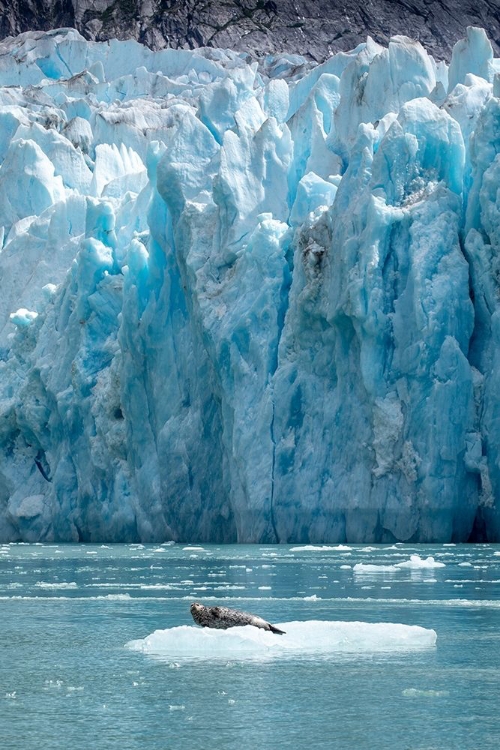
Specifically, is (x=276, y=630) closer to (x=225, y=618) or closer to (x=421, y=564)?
(x=225, y=618)

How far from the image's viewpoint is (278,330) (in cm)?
3322

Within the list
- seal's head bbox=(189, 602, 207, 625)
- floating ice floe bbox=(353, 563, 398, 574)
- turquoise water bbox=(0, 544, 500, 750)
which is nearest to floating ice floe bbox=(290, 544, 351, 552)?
floating ice floe bbox=(353, 563, 398, 574)

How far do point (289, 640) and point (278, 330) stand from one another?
2181 cm

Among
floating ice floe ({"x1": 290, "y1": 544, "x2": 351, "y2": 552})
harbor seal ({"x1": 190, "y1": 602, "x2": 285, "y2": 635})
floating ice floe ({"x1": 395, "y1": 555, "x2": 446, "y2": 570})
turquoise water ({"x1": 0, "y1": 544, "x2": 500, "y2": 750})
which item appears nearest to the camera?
turquoise water ({"x1": 0, "y1": 544, "x2": 500, "y2": 750})

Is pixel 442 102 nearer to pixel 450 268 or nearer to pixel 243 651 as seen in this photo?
pixel 450 268

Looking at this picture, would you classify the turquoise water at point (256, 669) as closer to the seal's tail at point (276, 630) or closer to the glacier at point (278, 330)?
the seal's tail at point (276, 630)

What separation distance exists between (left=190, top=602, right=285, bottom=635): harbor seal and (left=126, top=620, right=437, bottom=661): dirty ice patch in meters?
0.13

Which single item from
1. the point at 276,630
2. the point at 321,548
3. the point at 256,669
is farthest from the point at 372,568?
the point at 256,669

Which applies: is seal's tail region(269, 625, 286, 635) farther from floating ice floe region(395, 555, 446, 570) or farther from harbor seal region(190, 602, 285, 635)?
floating ice floe region(395, 555, 446, 570)

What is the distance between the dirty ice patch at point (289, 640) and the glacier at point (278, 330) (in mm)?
17631

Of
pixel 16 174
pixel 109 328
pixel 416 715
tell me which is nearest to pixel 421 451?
pixel 109 328

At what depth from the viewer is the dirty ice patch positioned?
37.7 ft

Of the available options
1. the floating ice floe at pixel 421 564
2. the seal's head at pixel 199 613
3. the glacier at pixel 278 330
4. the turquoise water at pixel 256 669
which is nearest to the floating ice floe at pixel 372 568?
the floating ice floe at pixel 421 564

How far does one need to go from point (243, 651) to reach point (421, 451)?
18337mm
